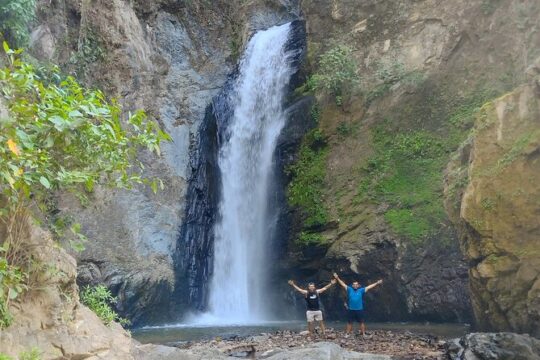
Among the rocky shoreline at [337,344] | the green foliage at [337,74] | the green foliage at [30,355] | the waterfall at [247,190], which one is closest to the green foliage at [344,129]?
the green foliage at [337,74]

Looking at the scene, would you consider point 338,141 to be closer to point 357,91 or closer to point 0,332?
point 357,91

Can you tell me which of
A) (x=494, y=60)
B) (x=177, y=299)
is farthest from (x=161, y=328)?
(x=494, y=60)

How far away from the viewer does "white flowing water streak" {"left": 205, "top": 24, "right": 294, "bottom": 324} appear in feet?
66.7

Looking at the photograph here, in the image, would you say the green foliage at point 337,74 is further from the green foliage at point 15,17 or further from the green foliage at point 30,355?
the green foliage at point 30,355

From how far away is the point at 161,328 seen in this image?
18031 mm

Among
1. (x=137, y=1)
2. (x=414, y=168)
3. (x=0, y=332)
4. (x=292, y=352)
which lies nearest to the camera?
(x=0, y=332)

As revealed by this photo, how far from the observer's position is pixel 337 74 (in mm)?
20141

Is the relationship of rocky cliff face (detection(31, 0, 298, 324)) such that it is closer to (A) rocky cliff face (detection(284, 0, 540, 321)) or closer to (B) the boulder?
(A) rocky cliff face (detection(284, 0, 540, 321))

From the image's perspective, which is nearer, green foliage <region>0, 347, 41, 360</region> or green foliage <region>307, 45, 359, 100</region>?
green foliage <region>0, 347, 41, 360</region>

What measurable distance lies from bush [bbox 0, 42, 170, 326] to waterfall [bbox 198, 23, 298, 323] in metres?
13.3

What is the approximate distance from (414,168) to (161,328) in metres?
9.69

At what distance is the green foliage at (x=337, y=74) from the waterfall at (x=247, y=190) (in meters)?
2.28

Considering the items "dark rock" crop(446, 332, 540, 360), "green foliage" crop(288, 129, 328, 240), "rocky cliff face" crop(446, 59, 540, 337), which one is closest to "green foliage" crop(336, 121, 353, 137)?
"green foliage" crop(288, 129, 328, 240)

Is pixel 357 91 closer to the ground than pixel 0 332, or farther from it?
farther from it
